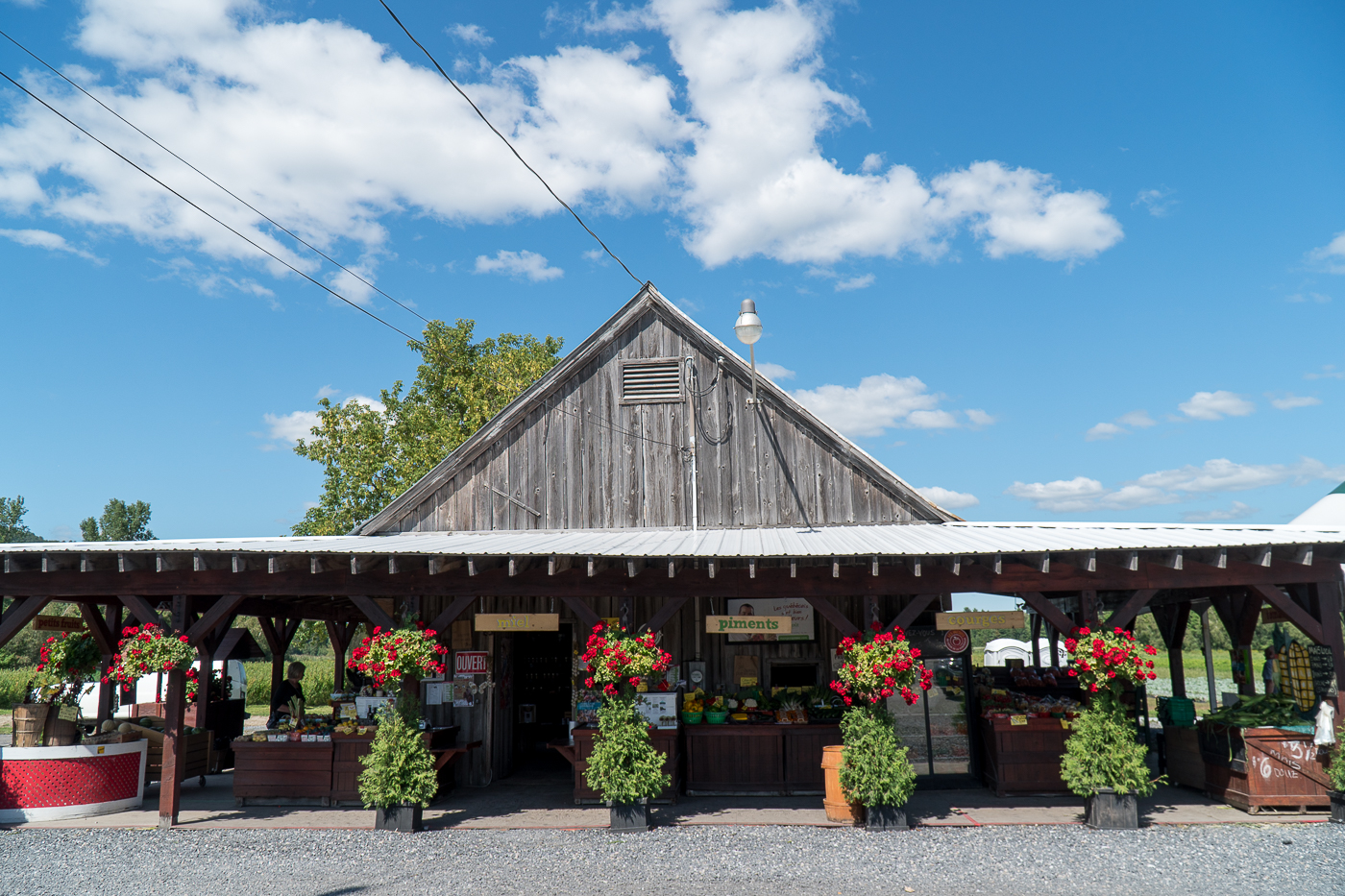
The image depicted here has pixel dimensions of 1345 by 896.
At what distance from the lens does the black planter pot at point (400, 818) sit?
30.1 feet

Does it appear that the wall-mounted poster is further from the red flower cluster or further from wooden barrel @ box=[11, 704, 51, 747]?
wooden barrel @ box=[11, 704, 51, 747]

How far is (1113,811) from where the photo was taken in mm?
8797

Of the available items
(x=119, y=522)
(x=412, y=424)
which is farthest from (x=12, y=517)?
(x=412, y=424)

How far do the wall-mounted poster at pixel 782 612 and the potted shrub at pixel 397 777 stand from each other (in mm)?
4464

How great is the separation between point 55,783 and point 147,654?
2.48 meters

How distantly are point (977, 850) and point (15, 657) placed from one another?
44384mm

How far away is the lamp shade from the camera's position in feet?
38.2

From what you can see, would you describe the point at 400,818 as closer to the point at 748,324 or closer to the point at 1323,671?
the point at 748,324

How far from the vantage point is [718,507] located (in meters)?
13.1

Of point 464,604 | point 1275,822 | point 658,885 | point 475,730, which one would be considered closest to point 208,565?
point 464,604

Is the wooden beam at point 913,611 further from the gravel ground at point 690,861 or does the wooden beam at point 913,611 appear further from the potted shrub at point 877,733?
the gravel ground at point 690,861

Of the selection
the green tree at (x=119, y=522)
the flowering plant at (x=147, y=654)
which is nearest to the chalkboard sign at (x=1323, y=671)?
the flowering plant at (x=147, y=654)

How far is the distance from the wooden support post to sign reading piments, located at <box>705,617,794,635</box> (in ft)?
20.8

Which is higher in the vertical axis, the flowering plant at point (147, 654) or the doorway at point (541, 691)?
the flowering plant at point (147, 654)
